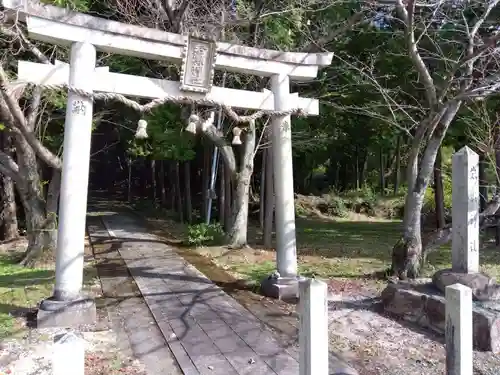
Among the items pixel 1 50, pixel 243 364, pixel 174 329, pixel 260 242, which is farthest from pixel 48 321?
pixel 260 242

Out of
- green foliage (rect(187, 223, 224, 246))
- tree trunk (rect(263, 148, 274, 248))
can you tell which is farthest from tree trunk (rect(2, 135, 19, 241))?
tree trunk (rect(263, 148, 274, 248))

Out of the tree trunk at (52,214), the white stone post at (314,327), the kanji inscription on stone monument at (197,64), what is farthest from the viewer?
the tree trunk at (52,214)

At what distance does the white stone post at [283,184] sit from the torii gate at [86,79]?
4.1 inches

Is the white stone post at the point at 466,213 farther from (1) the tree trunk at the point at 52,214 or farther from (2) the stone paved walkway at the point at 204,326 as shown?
(1) the tree trunk at the point at 52,214

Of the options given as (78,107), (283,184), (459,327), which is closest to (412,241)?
(283,184)

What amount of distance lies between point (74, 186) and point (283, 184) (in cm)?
345

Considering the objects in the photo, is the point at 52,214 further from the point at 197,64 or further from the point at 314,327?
the point at 314,327

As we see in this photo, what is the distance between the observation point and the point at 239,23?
10977 mm

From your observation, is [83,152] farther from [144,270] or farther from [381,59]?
[381,59]

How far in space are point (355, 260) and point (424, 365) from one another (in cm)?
620

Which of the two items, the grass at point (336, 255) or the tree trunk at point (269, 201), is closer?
the grass at point (336, 255)

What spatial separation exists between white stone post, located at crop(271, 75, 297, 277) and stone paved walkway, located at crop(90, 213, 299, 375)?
122cm

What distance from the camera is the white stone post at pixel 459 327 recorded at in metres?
3.98

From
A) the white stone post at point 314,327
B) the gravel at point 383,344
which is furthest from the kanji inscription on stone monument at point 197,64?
the white stone post at point 314,327
